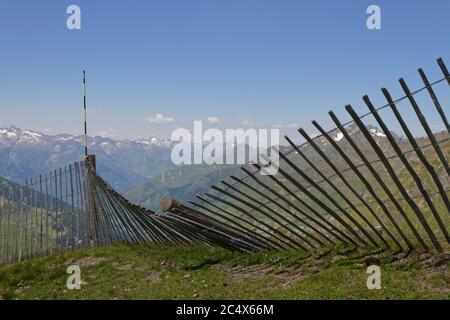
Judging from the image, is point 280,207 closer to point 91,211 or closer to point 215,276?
point 215,276

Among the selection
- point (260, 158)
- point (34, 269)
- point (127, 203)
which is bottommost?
point (34, 269)

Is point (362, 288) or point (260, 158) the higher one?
point (260, 158)

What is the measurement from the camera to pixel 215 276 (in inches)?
322

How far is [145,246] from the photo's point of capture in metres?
12.6

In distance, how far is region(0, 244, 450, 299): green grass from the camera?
20.3 ft

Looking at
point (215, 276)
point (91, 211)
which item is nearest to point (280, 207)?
point (215, 276)

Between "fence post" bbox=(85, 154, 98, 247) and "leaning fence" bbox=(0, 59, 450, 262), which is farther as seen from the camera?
"fence post" bbox=(85, 154, 98, 247)

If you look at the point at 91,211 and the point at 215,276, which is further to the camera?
the point at 91,211

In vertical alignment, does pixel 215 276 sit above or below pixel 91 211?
below

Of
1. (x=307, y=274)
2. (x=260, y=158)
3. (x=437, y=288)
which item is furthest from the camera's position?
(x=260, y=158)

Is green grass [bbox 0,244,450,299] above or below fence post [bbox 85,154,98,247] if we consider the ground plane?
below

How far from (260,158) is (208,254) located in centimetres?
297
